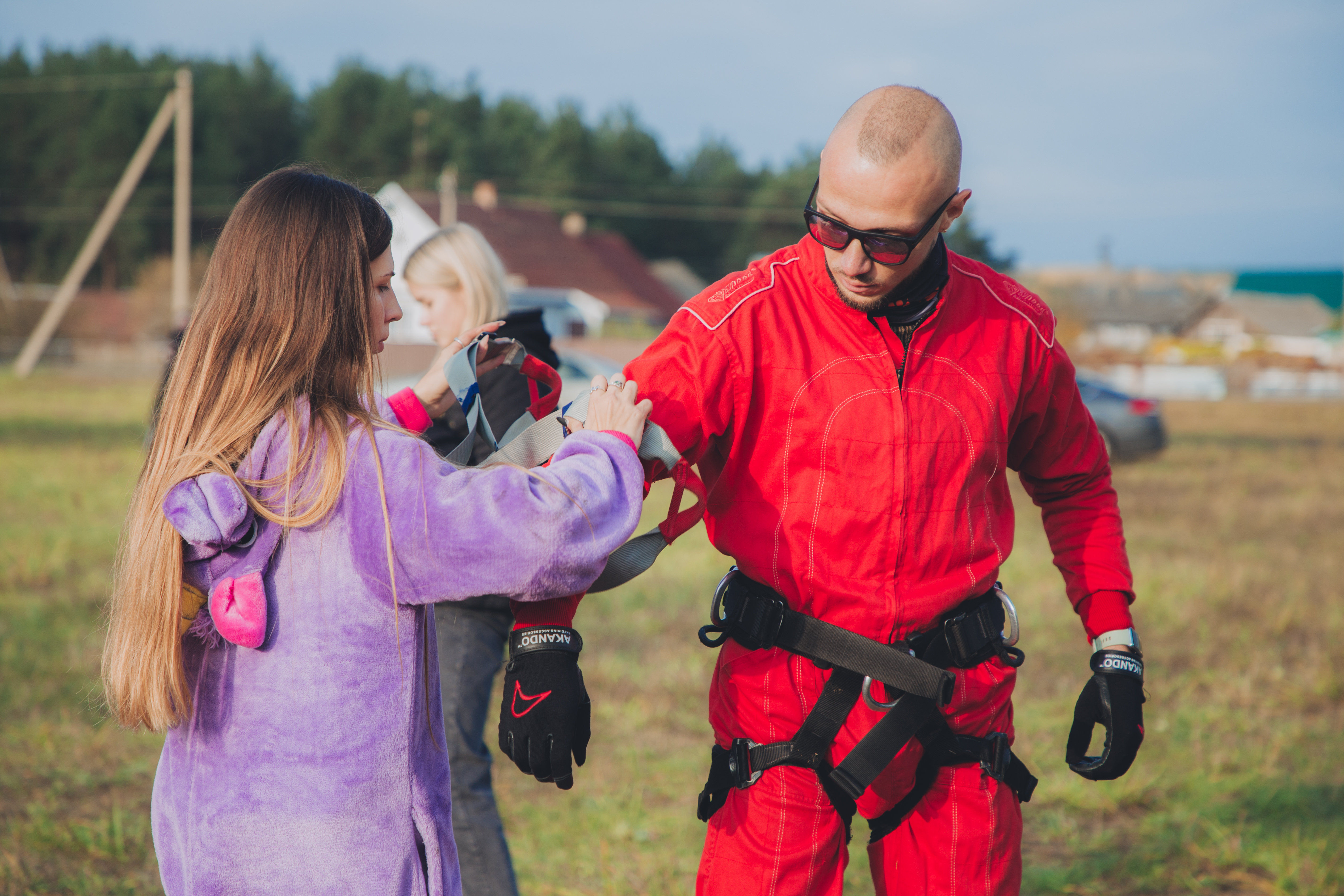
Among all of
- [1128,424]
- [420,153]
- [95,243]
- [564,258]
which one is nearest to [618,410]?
[1128,424]

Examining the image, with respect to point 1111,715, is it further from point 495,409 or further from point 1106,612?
point 495,409

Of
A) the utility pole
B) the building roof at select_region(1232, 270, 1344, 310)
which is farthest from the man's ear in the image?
the building roof at select_region(1232, 270, 1344, 310)

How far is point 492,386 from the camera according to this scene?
253 centimetres

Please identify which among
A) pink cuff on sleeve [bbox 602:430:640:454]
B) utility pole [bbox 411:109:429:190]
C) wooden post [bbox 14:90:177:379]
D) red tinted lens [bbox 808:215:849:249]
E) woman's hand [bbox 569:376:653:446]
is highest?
utility pole [bbox 411:109:429:190]

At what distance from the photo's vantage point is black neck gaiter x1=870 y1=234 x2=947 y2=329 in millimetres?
2035

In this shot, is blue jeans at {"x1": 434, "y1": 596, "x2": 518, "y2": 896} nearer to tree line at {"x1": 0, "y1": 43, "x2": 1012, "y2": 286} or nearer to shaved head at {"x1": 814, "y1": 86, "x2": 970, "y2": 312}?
shaved head at {"x1": 814, "y1": 86, "x2": 970, "y2": 312}

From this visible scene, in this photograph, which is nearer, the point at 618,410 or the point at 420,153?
the point at 618,410

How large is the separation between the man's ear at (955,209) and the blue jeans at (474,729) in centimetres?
153

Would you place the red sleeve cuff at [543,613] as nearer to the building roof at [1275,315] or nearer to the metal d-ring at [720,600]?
the metal d-ring at [720,600]

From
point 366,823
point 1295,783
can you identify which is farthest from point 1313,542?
point 366,823

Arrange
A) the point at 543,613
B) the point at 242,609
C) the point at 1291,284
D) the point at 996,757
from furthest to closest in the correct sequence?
1. the point at 1291,284
2. the point at 996,757
3. the point at 543,613
4. the point at 242,609

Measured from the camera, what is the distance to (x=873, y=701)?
1.99 metres

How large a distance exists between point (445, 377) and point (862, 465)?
0.98 m

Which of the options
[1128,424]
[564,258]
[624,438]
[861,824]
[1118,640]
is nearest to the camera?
[624,438]
